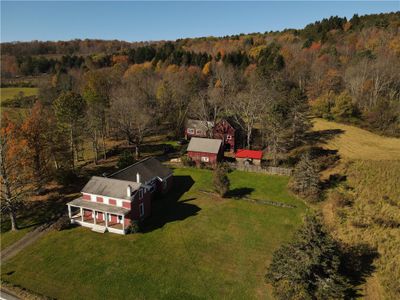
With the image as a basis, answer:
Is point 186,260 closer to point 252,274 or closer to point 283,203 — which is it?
point 252,274

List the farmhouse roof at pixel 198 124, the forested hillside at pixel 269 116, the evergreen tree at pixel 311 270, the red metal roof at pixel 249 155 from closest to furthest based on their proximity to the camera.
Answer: the evergreen tree at pixel 311 270, the forested hillside at pixel 269 116, the red metal roof at pixel 249 155, the farmhouse roof at pixel 198 124

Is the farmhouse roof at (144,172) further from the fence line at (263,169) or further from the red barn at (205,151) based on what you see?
the fence line at (263,169)

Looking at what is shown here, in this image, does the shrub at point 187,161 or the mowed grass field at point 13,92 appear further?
the mowed grass field at point 13,92

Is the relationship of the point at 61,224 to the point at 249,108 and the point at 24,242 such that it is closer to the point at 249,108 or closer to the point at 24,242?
the point at 24,242

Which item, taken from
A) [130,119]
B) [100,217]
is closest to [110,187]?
[100,217]

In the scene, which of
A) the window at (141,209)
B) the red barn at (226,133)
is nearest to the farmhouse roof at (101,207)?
the window at (141,209)

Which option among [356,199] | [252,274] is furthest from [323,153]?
[252,274]
